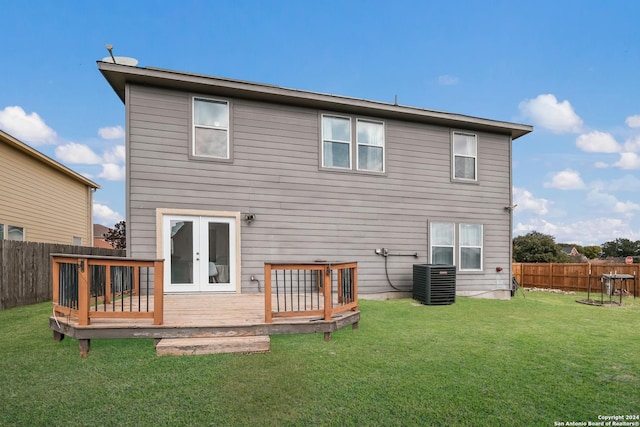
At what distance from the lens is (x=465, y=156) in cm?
977

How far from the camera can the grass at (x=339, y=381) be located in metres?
2.71

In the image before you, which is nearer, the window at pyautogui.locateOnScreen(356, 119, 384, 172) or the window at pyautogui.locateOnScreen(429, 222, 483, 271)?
the window at pyautogui.locateOnScreen(356, 119, 384, 172)

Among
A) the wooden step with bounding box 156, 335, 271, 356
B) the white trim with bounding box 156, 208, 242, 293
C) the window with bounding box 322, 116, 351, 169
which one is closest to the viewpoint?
Result: the wooden step with bounding box 156, 335, 271, 356

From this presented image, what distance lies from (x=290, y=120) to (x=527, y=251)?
2685 centimetres

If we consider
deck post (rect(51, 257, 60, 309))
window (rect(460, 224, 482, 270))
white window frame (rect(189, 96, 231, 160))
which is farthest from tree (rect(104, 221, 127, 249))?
window (rect(460, 224, 482, 270))

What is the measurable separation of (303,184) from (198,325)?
465 cm

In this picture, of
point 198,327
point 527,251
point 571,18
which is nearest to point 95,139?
point 198,327

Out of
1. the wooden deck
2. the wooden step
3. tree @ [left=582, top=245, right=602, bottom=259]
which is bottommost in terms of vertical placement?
tree @ [left=582, top=245, right=602, bottom=259]

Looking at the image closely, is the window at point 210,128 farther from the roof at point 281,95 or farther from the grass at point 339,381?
the grass at point 339,381

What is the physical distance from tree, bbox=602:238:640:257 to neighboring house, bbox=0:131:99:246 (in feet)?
218

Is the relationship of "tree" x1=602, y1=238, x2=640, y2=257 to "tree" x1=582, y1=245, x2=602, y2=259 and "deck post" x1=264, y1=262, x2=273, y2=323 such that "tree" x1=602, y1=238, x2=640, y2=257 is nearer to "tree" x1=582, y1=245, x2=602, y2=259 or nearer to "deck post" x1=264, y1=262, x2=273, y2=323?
"tree" x1=582, y1=245, x2=602, y2=259

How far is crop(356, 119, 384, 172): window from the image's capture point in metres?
8.84

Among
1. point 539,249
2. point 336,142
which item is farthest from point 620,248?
point 336,142

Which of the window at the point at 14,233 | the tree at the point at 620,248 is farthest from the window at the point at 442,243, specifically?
the tree at the point at 620,248
